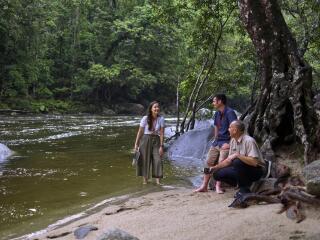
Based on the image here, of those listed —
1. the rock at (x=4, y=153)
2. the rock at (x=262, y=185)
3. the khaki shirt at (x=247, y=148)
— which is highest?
the khaki shirt at (x=247, y=148)

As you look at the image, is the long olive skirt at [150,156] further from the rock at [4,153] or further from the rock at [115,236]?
the rock at [4,153]

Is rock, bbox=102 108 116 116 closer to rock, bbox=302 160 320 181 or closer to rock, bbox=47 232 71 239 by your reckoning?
rock, bbox=47 232 71 239

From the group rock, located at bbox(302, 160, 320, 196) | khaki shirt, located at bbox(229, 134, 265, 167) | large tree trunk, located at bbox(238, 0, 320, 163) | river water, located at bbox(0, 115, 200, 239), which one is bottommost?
river water, located at bbox(0, 115, 200, 239)

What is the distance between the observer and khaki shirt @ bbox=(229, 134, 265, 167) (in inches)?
255

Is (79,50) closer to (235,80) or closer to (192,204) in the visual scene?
(235,80)

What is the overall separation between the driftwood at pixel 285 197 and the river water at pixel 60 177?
2.66 m

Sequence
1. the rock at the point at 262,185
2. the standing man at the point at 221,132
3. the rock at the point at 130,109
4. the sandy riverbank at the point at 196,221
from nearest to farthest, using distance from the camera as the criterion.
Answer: the sandy riverbank at the point at 196,221 < the rock at the point at 262,185 < the standing man at the point at 221,132 < the rock at the point at 130,109

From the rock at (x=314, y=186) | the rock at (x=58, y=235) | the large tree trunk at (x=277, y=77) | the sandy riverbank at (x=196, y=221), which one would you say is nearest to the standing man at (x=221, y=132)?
the sandy riverbank at (x=196, y=221)

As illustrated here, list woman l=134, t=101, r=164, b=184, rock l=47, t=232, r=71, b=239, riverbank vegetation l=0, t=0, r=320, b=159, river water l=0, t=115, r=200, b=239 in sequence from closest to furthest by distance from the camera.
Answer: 1. rock l=47, t=232, r=71, b=239
2. river water l=0, t=115, r=200, b=239
3. riverbank vegetation l=0, t=0, r=320, b=159
4. woman l=134, t=101, r=164, b=184

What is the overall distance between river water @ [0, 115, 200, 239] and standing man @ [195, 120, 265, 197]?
240 cm

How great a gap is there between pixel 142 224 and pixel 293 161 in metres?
3.21

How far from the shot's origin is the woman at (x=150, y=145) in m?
9.02

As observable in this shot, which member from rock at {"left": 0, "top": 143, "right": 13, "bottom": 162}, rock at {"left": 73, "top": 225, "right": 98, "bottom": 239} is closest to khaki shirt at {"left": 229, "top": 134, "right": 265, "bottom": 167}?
rock at {"left": 73, "top": 225, "right": 98, "bottom": 239}

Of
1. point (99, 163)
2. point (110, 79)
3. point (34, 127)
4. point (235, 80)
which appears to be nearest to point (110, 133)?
point (34, 127)
